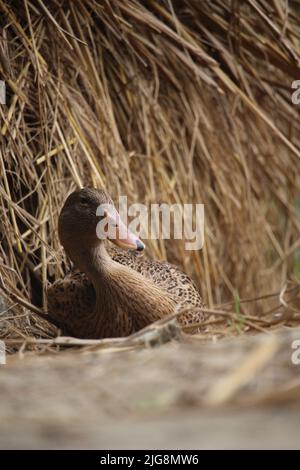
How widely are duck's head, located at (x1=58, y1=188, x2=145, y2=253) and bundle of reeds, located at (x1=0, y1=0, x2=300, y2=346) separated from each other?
13 centimetres

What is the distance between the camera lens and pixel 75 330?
2.53 m

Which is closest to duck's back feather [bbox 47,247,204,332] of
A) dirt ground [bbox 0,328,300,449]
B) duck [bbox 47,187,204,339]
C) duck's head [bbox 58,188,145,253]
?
duck [bbox 47,187,204,339]

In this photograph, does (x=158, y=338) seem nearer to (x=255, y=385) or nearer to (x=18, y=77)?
(x=255, y=385)

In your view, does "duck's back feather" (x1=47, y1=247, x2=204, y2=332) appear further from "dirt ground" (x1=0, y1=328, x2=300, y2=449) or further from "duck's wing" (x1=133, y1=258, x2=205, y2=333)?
"dirt ground" (x1=0, y1=328, x2=300, y2=449)

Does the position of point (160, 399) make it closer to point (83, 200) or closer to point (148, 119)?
point (83, 200)

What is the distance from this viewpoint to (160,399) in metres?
1.29

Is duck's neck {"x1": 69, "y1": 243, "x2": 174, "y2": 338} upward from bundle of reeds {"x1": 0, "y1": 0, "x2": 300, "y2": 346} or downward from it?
downward

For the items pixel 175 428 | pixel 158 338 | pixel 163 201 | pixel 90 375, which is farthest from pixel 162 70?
pixel 175 428

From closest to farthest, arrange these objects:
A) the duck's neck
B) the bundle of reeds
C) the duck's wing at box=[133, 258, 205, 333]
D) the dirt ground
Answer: the dirt ground < the duck's neck < the duck's wing at box=[133, 258, 205, 333] < the bundle of reeds

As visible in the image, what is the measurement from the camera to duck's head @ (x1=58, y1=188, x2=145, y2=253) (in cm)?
243

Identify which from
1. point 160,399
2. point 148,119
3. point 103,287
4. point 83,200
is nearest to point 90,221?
point 83,200

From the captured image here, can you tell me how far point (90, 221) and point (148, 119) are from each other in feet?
2.19

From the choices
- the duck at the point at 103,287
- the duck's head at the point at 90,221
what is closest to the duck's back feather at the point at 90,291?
the duck at the point at 103,287

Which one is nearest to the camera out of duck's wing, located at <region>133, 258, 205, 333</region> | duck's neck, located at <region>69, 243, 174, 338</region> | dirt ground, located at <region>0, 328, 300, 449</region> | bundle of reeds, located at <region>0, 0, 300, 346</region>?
→ dirt ground, located at <region>0, 328, 300, 449</region>
